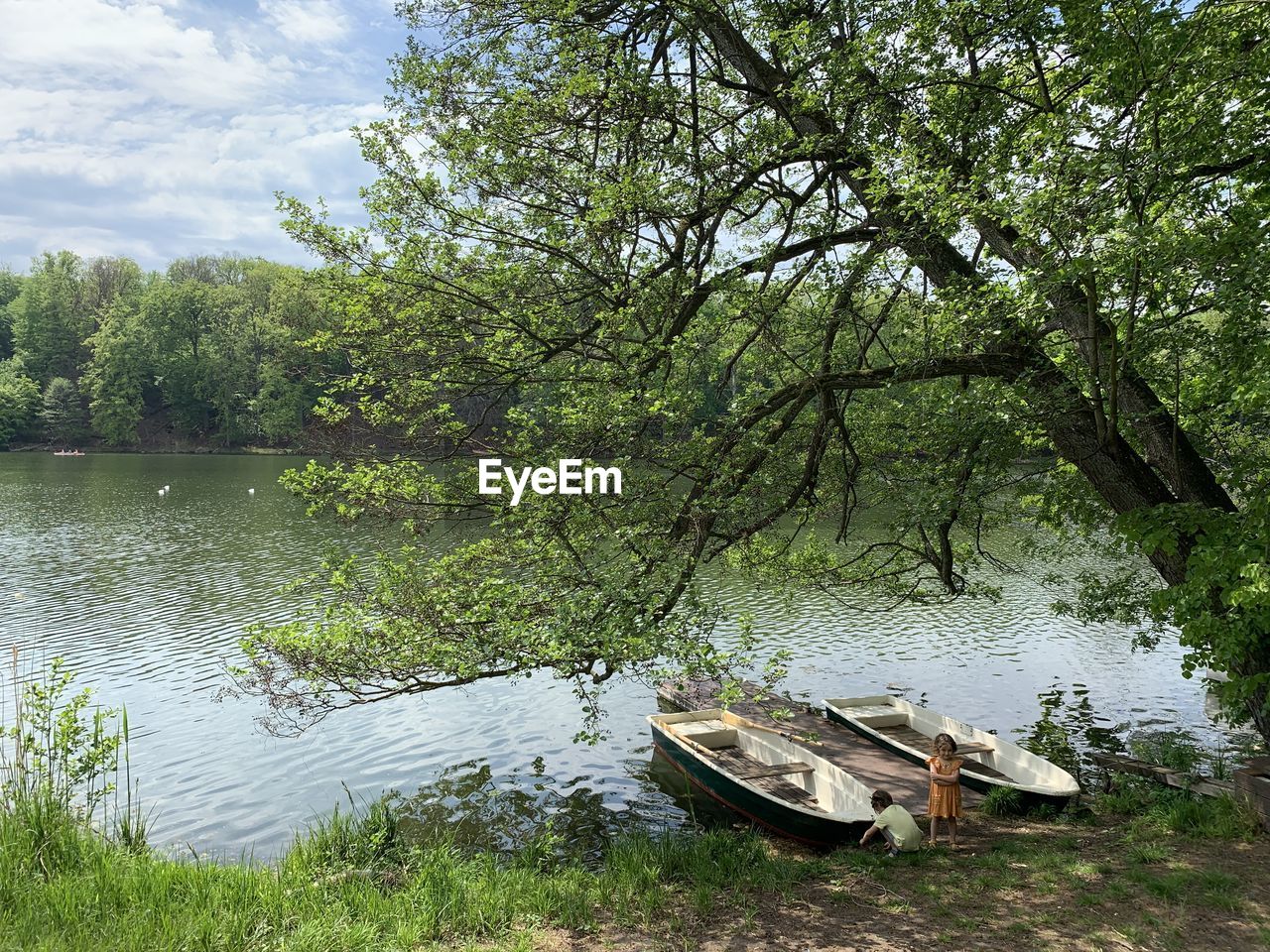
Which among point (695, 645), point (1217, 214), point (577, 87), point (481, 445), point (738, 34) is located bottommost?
point (695, 645)

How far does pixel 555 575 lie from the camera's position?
7684 millimetres

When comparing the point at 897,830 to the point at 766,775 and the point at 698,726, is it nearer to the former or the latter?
the point at 766,775

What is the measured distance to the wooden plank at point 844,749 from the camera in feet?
33.3

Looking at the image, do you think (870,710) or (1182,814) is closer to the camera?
(1182,814)

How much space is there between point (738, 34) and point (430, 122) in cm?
333

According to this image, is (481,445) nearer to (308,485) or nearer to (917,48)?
(308,485)

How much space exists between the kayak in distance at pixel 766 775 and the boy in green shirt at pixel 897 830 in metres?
0.40

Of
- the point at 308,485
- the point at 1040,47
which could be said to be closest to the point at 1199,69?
the point at 1040,47

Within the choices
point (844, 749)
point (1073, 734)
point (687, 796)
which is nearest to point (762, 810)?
point (687, 796)

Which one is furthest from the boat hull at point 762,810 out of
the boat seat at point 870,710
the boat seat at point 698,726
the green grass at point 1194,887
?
the boat seat at point 870,710

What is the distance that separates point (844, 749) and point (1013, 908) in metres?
5.69

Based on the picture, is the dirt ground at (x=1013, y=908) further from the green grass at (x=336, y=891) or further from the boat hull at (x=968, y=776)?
the boat hull at (x=968, y=776)

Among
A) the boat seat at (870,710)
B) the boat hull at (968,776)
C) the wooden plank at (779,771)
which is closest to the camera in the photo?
the boat hull at (968,776)

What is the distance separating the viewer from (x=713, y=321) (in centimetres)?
834
